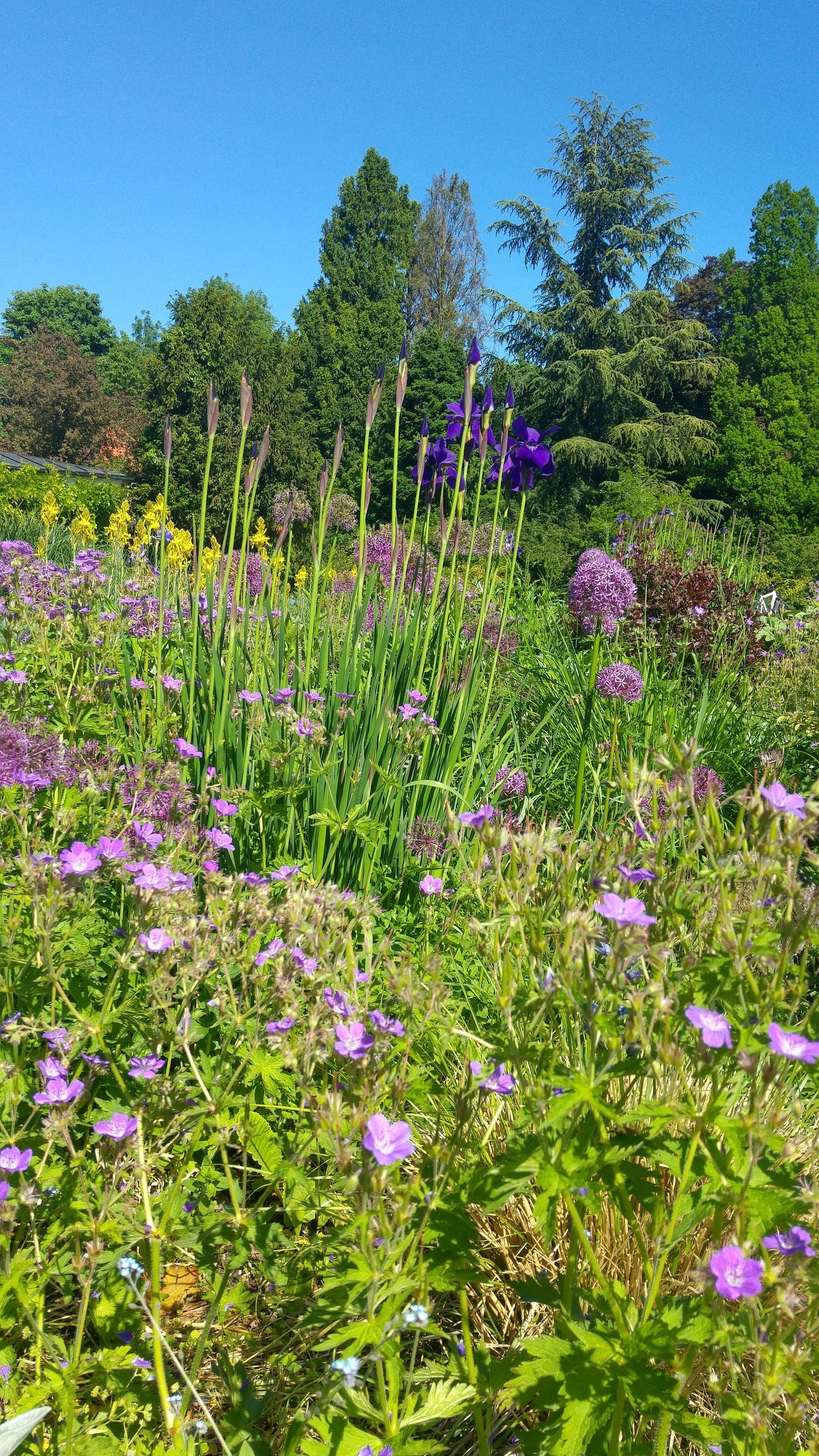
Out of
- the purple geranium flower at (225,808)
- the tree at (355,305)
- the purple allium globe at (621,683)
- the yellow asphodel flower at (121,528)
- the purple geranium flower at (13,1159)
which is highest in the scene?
the tree at (355,305)

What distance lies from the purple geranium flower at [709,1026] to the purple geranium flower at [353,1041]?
432mm

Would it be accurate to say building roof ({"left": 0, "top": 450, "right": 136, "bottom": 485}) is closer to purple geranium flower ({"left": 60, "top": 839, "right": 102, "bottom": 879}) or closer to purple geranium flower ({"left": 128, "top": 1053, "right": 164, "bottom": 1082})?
purple geranium flower ({"left": 60, "top": 839, "right": 102, "bottom": 879})

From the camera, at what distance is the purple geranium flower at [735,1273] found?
3.04 feet

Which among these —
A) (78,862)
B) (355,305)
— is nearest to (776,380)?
(355,305)

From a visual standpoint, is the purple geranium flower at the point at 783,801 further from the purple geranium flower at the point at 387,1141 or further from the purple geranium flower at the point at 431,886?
the purple geranium flower at the point at 431,886

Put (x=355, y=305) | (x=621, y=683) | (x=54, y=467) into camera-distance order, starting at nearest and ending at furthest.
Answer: (x=621, y=683), (x=54, y=467), (x=355, y=305)

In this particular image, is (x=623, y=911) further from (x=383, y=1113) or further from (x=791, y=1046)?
(x=383, y=1113)

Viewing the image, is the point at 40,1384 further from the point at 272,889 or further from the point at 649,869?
the point at 649,869

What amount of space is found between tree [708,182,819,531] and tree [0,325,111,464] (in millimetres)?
25945

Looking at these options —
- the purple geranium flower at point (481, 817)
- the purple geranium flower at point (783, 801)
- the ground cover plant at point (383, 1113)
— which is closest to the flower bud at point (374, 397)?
the ground cover plant at point (383, 1113)

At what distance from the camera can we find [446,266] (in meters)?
34.7

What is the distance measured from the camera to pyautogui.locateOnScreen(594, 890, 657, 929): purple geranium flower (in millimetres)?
1082

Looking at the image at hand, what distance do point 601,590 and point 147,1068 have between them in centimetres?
234

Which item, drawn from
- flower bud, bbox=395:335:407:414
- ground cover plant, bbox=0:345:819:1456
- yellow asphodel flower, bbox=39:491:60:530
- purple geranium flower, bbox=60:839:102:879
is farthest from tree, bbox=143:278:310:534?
purple geranium flower, bbox=60:839:102:879
